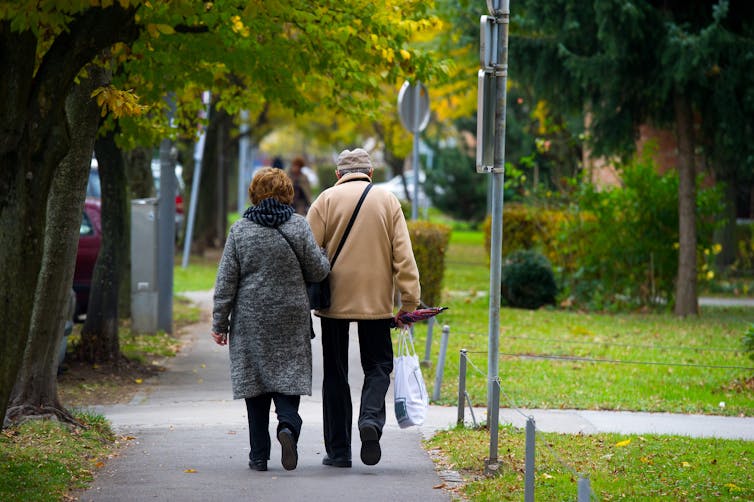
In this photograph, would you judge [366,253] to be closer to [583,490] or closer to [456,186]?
[583,490]

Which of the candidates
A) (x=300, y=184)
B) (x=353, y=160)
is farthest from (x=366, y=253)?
(x=300, y=184)

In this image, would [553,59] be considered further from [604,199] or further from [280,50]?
[280,50]

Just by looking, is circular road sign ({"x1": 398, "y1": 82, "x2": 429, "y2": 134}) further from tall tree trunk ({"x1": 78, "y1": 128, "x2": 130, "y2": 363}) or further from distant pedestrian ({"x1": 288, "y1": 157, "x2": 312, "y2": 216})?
distant pedestrian ({"x1": 288, "y1": 157, "x2": 312, "y2": 216})

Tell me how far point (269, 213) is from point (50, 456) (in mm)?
1949

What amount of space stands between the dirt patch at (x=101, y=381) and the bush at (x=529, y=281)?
7242 mm

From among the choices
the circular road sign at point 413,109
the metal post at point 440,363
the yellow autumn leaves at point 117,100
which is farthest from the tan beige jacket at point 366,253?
the circular road sign at point 413,109

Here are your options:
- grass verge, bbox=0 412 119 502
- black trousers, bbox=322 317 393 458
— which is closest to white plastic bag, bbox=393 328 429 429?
black trousers, bbox=322 317 393 458

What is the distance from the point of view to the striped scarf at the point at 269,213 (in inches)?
279

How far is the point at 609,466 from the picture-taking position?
7438 mm

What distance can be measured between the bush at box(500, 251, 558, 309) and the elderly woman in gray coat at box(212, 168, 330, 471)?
11.3m

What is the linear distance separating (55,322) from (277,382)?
220cm

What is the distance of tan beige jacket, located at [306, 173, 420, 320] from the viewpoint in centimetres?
717

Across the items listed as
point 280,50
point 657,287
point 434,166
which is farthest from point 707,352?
point 434,166

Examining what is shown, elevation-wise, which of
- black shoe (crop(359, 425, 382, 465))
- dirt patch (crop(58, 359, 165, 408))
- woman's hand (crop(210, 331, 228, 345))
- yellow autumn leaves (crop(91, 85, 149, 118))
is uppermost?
yellow autumn leaves (crop(91, 85, 149, 118))
